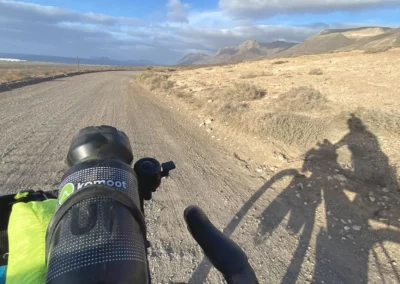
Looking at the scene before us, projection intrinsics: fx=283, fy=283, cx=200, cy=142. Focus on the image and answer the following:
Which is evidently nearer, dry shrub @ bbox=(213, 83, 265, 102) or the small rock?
the small rock

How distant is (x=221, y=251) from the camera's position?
34.0 inches

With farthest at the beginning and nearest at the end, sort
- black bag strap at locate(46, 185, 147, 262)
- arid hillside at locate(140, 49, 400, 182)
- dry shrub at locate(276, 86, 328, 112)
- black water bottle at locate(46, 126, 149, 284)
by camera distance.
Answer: dry shrub at locate(276, 86, 328, 112)
arid hillside at locate(140, 49, 400, 182)
black bag strap at locate(46, 185, 147, 262)
black water bottle at locate(46, 126, 149, 284)

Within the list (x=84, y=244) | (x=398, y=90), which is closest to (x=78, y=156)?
(x=84, y=244)

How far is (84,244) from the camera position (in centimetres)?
77

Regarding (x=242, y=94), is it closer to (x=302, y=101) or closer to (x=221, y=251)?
(x=302, y=101)

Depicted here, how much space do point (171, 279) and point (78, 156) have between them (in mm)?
2349

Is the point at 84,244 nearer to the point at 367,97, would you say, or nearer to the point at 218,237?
the point at 218,237

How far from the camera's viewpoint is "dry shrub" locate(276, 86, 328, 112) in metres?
8.38

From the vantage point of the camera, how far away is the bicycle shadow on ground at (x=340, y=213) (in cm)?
322

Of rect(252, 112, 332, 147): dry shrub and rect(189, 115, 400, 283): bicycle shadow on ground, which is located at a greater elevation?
rect(252, 112, 332, 147): dry shrub

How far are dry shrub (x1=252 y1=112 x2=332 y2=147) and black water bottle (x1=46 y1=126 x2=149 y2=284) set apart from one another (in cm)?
603

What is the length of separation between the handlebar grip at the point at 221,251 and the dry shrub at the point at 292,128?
589 cm

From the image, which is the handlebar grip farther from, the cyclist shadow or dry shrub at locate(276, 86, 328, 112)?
dry shrub at locate(276, 86, 328, 112)

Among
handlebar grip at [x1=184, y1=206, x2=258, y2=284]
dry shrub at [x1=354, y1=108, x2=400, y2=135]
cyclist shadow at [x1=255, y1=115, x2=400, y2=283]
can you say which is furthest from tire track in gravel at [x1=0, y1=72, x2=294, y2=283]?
dry shrub at [x1=354, y1=108, x2=400, y2=135]
